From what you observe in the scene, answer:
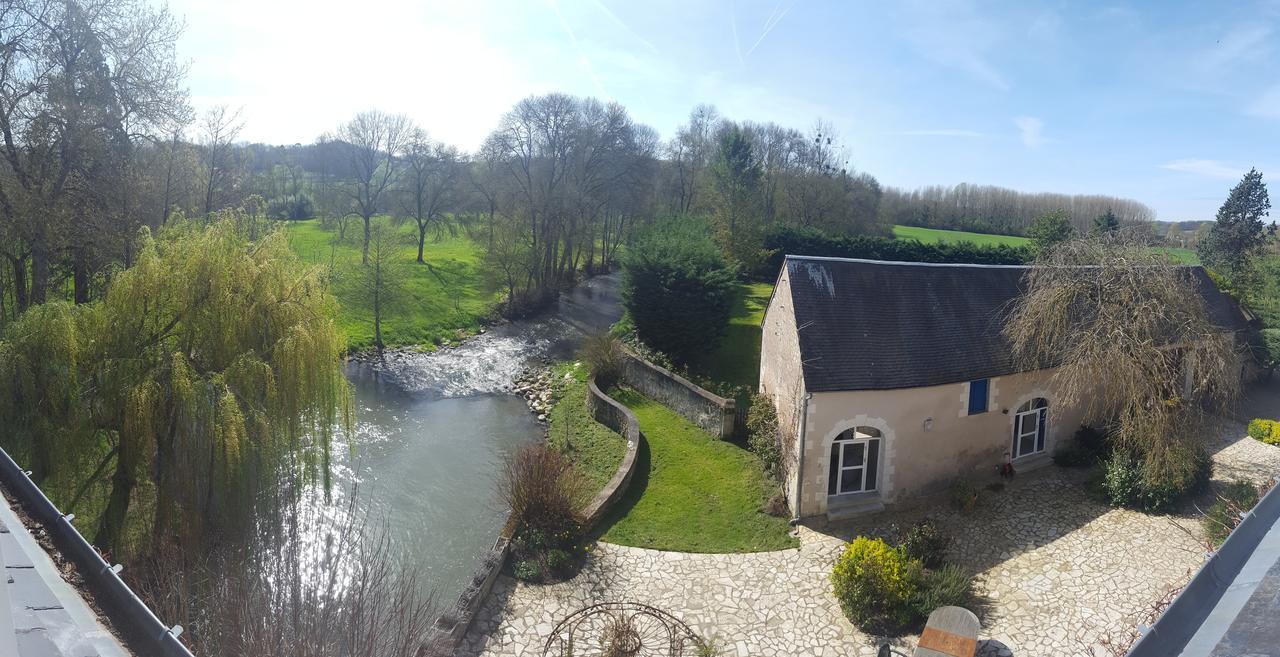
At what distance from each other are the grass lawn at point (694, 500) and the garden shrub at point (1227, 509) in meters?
7.58

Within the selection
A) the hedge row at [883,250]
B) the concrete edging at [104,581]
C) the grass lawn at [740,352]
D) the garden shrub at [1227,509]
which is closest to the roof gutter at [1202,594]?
the concrete edging at [104,581]

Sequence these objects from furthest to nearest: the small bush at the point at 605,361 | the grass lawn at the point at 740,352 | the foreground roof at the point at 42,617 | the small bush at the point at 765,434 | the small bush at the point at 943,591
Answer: the grass lawn at the point at 740,352 < the small bush at the point at 605,361 < the small bush at the point at 765,434 < the small bush at the point at 943,591 < the foreground roof at the point at 42,617

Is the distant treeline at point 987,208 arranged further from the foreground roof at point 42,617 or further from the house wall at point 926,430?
the foreground roof at point 42,617

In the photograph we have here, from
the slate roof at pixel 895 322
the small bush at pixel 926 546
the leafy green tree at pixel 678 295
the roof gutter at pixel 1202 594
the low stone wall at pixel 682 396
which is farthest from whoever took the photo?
the leafy green tree at pixel 678 295

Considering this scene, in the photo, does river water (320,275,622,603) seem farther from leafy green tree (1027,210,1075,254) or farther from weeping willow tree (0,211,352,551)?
leafy green tree (1027,210,1075,254)

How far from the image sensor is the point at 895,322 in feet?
50.7

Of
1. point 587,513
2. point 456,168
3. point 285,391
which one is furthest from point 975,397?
point 456,168

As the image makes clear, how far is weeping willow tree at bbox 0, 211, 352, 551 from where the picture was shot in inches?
420

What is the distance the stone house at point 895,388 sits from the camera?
14.0 m

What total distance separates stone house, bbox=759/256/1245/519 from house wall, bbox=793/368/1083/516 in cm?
3

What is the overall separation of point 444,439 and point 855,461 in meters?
11.5

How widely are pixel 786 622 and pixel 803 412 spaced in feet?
14.0

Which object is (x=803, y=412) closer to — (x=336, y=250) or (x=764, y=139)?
(x=336, y=250)

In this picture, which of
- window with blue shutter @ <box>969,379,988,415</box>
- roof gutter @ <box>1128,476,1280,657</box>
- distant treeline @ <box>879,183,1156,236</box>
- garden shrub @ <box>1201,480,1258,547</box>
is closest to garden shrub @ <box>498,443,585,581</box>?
window with blue shutter @ <box>969,379,988,415</box>
